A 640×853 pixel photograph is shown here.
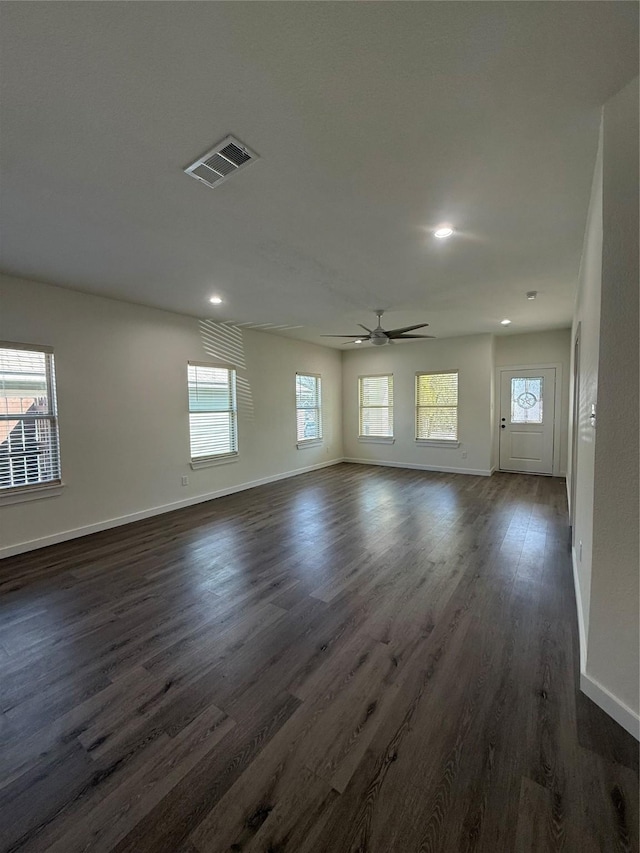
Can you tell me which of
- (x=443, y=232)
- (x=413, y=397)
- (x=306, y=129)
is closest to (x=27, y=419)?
(x=306, y=129)

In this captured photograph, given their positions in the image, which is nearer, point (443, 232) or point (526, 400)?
point (443, 232)

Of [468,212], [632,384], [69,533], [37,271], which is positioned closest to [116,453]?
[69,533]

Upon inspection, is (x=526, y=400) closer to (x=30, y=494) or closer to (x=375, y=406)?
(x=375, y=406)

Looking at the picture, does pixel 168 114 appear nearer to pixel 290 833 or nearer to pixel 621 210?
pixel 621 210

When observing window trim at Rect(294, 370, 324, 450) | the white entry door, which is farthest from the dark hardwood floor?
window trim at Rect(294, 370, 324, 450)

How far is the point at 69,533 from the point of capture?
3.96 meters

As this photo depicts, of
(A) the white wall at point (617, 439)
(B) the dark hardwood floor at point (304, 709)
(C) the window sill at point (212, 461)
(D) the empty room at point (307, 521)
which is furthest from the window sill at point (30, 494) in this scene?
(A) the white wall at point (617, 439)

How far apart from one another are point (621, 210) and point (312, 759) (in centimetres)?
266

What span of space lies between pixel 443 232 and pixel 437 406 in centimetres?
500

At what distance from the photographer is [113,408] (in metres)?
4.37

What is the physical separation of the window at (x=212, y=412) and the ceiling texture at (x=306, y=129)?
2.26 m

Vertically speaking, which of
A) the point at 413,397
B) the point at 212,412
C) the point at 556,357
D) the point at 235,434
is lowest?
the point at 235,434

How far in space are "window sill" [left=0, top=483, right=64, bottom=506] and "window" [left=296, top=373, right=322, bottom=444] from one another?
4.28m

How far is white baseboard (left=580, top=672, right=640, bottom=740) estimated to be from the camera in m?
1.54
